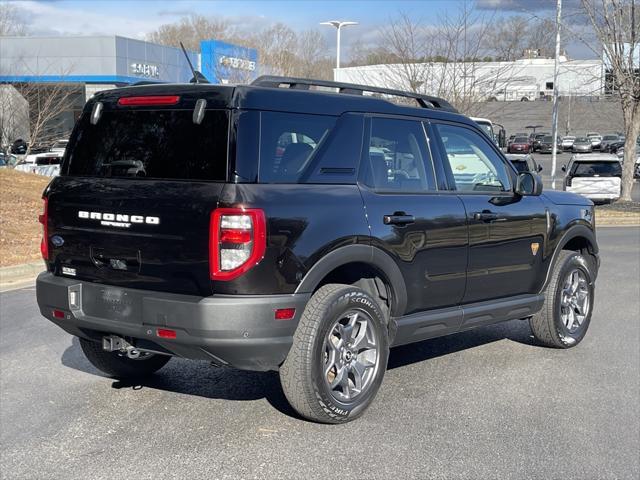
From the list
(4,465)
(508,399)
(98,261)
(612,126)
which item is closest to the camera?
(4,465)

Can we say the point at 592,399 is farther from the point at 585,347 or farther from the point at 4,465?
the point at 4,465

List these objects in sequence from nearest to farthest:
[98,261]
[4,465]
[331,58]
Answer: [4,465]
[98,261]
[331,58]

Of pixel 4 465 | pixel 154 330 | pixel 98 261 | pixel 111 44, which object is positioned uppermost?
pixel 111 44

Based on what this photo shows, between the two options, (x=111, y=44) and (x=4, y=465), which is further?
(x=111, y=44)

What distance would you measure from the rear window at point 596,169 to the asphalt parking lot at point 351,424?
18.4 m

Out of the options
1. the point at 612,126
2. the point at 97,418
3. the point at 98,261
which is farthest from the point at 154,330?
the point at 612,126

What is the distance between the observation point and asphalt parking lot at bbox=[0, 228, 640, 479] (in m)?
4.27

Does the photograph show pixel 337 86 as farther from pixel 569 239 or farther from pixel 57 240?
pixel 569 239

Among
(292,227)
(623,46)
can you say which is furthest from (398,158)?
(623,46)

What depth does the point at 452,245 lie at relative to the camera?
5.59m

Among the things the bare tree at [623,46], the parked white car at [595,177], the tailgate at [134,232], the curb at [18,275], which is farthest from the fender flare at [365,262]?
the parked white car at [595,177]

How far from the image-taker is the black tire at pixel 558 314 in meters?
6.73

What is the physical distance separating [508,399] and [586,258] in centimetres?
240

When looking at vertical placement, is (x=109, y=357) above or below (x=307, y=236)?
below
